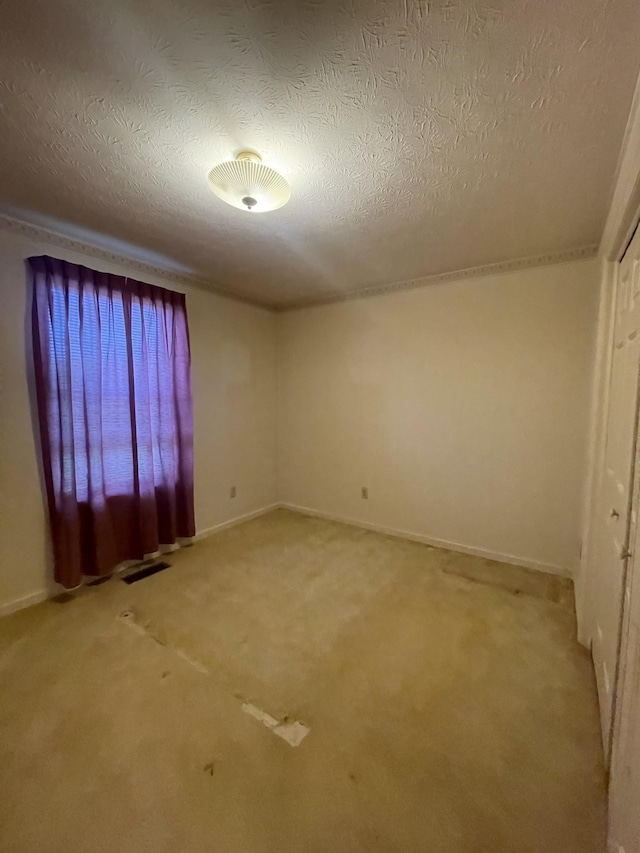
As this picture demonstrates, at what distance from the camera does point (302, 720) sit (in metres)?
1.44

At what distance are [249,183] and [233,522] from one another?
3009 millimetres

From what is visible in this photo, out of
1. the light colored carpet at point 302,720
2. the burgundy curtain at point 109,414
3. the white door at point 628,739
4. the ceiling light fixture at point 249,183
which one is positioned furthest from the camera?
the burgundy curtain at point 109,414

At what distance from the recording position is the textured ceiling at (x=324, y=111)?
95 cm

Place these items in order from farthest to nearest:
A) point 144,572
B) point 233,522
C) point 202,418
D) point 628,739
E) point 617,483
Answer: point 233,522 < point 202,418 < point 144,572 < point 617,483 < point 628,739

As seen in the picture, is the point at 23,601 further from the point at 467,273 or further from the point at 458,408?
the point at 467,273

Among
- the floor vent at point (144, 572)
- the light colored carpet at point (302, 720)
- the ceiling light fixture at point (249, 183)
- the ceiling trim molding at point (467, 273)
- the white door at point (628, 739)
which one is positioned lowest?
the light colored carpet at point (302, 720)

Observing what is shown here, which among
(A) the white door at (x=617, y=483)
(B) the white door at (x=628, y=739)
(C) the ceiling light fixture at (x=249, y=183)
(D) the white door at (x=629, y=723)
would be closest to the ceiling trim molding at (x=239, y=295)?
(A) the white door at (x=617, y=483)

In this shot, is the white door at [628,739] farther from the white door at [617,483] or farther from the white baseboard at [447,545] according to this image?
the white baseboard at [447,545]

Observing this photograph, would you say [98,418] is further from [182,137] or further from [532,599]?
[532,599]

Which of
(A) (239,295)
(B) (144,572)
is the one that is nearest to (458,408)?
(A) (239,295)

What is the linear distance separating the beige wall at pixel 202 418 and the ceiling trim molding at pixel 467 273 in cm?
77

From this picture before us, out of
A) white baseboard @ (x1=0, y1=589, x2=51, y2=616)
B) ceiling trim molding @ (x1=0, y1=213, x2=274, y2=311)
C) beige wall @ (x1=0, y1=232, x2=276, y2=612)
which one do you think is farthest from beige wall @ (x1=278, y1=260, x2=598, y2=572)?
white baseboard @ (x1=0, y1=589, x2=51, y2=616)

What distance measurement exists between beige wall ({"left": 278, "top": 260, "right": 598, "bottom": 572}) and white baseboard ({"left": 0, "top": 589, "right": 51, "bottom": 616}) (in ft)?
7.83

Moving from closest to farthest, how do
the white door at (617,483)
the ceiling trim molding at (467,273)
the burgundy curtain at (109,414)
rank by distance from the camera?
1. the white door at (617,483)
2. the burgundy curtain at (109,414)
3. the ceiling trim molding at (467,273)
